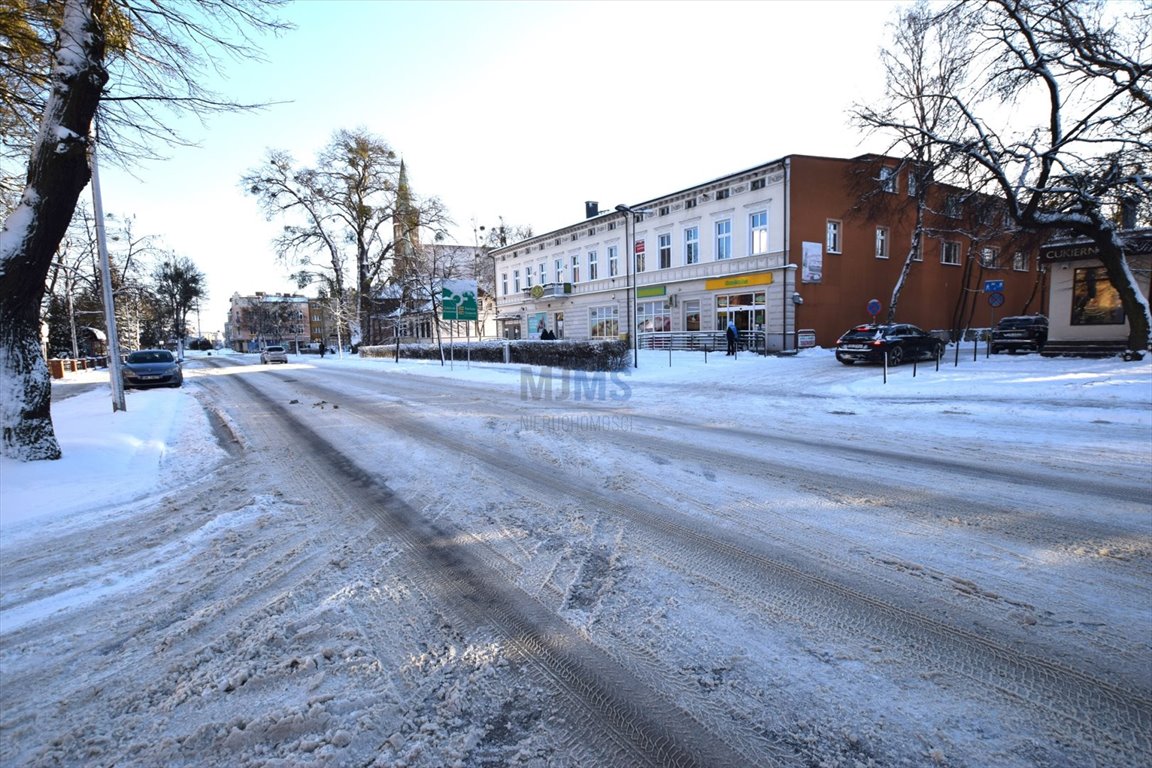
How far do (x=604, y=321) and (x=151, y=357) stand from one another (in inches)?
1015

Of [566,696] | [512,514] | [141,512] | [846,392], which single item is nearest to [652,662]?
[566,696]

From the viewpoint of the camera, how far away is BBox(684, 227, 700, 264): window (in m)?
30.5

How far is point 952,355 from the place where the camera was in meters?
22.7

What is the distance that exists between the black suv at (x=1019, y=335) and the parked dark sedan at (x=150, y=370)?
106 ft

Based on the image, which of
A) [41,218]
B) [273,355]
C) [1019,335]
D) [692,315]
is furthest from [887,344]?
[273,355]

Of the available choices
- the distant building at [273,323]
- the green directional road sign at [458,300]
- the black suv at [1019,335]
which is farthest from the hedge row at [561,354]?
the distant building at [273,323]

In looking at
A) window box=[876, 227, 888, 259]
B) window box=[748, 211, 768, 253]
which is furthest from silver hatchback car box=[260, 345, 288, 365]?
window box=[876, 227, 888, 259]

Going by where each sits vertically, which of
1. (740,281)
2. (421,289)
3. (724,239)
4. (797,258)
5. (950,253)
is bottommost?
(740,281)

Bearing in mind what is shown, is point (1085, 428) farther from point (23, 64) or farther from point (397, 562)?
point (23, 64)

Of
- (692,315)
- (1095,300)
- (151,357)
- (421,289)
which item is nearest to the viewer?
(1095,300)

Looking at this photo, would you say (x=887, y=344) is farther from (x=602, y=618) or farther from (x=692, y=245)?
(x=602, y=618)

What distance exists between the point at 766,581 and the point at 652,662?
119cm

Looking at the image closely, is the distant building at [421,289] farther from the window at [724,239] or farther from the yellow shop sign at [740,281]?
the window at [724,239]

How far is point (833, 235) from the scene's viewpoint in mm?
27188
